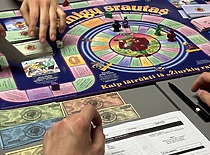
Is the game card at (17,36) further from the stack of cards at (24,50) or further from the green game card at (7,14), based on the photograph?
the green game card at (7,14)

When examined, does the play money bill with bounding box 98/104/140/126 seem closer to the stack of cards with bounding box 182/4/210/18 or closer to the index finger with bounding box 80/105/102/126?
the index finger with bounding box 80/105/102/126

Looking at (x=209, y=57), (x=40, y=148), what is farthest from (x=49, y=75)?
(x=209, y=57)

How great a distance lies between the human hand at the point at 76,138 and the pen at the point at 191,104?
31 cm

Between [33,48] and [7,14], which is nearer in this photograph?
[33,48]

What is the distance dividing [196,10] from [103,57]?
1.72 feet

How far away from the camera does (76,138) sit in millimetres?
793

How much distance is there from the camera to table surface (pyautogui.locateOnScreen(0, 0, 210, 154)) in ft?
3.35

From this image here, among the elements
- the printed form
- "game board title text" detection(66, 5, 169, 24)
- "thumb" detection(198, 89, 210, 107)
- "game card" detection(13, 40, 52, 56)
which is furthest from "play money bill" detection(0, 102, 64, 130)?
"game board title text" detection(66, 5, 169, 24)

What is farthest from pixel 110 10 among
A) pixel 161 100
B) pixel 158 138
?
pixel 158 138

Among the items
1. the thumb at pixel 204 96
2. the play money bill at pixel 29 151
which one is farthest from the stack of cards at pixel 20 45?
the thumb at pixel 204 96

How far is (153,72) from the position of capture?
1.21 metres

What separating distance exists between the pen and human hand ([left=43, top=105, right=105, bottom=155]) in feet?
1.03

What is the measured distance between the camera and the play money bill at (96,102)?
1.05m

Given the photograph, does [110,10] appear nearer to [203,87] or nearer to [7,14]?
[7,14]
